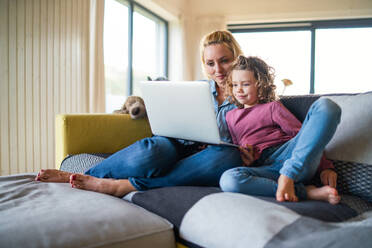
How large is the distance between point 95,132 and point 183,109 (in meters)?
0.83

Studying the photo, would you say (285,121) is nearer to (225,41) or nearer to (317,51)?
(225,41)

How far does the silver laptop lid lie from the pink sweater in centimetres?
25

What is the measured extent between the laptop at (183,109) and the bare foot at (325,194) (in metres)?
0.28

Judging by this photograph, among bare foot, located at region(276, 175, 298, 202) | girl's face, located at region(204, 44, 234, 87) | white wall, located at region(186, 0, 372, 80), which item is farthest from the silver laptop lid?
white wall, located at region(186, 0, 372, 80)

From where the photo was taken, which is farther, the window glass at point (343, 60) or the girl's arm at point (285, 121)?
the window glass at point (343, 60)

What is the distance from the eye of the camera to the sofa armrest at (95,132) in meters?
1.62

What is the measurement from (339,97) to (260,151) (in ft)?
1.26

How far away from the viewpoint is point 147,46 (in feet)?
14.3

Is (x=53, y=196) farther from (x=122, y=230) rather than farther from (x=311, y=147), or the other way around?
(x=311, y=147)

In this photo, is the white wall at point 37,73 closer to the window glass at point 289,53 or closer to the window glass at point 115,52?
the window glass at point 115,52

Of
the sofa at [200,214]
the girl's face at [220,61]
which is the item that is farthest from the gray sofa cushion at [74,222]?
the girl's face at [220,61]

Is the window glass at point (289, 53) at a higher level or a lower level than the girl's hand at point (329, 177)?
higher

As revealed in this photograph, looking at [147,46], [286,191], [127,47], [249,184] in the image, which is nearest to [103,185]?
[249,184]

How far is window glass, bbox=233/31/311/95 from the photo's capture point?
464cm
